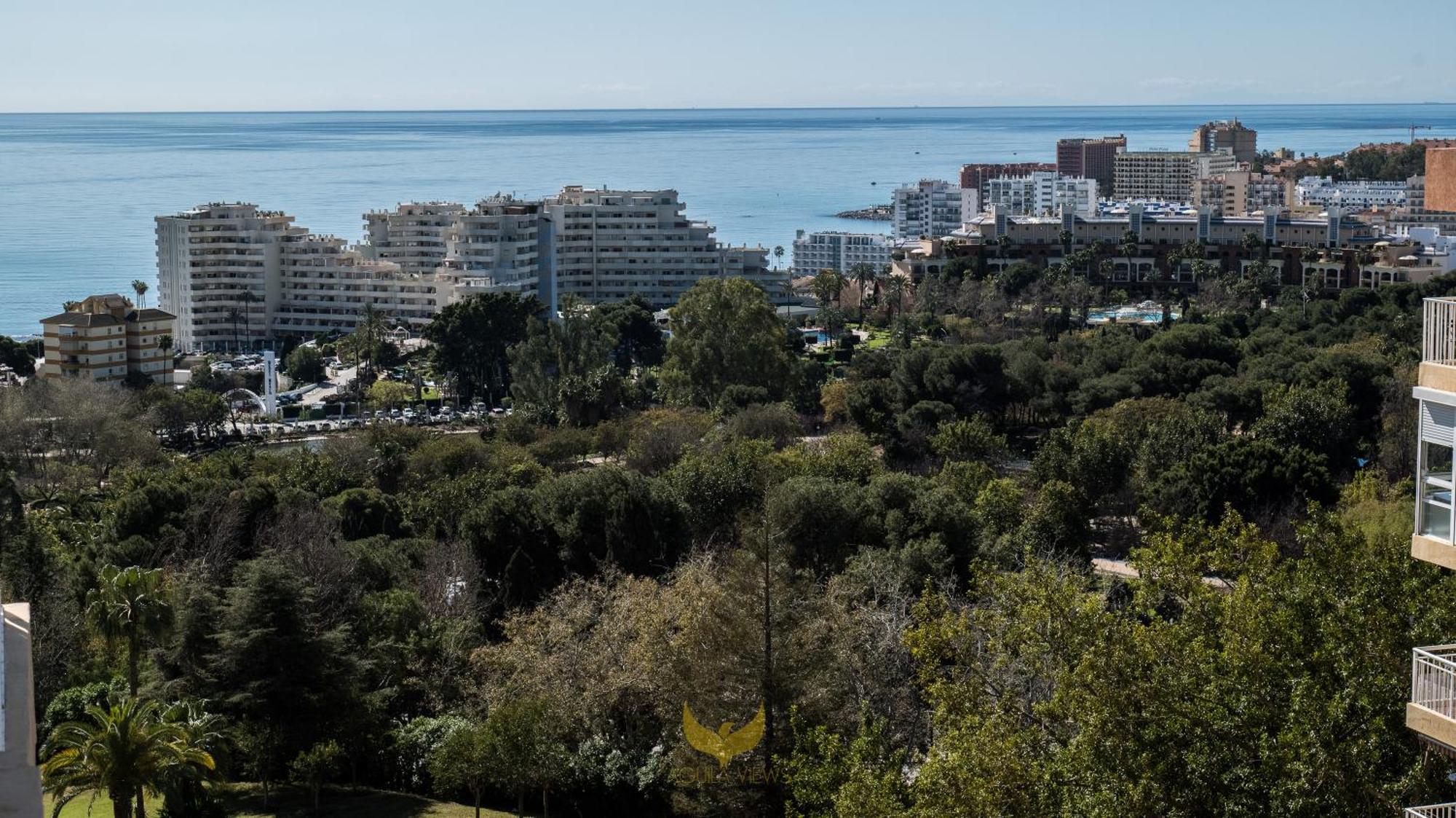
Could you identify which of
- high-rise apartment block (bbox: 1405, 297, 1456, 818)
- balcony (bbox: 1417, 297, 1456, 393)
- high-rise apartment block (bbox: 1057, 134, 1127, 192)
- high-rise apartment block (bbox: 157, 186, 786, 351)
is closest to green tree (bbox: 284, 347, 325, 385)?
high-rise apartment block (bbox: 157, 186, 786, 351)

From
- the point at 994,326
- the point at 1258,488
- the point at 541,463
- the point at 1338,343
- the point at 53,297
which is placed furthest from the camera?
the point at 53,297

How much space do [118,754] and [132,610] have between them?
13.0ft

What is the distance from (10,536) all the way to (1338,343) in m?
33.8

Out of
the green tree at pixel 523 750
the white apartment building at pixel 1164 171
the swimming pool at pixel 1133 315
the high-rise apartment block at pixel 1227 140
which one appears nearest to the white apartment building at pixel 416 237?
the swimming pool at pixel 1133 315

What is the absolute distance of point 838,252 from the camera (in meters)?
89.5

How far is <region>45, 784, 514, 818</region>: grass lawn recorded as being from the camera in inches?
615

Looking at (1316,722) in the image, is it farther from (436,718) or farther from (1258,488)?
(1258,488)

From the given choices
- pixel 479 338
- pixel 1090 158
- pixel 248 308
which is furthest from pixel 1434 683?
pixel 1090 158

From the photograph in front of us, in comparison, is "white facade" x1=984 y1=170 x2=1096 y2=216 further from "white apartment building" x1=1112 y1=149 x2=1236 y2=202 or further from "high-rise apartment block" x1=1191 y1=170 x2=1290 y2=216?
"white apartment building" x1=1112 y1=149 x2=1236 y2=202

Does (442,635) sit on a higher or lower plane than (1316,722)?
lower

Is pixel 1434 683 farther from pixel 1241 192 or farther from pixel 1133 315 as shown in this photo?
pixel 1241 192

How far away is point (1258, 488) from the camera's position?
90.1ft

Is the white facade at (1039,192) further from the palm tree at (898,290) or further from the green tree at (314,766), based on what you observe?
the green tree at (314,766)

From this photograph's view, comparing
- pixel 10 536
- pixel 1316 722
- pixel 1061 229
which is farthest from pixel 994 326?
pixel 1316 722
